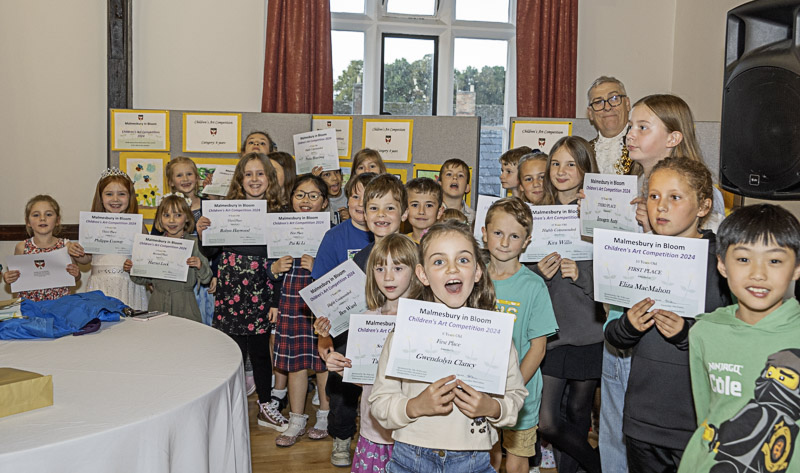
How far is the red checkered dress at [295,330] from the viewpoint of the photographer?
3531mm

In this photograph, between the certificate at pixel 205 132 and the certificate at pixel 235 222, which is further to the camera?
the certificate at pixel 205 132

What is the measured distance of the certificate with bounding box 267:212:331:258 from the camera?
342 cm

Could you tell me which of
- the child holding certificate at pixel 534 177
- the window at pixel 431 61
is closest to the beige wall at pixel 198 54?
the window at pixel 431 61

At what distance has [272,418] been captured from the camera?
12.3ft

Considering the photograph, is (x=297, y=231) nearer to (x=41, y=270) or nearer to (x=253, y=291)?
(x=253, y=291)

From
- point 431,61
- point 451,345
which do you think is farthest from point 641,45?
point 451,345

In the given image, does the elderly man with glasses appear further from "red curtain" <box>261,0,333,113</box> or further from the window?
"red curtain" <box>261,0,333,113</box>

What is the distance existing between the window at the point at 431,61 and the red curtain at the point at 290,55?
1.71 feet

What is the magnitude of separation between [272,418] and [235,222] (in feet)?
3.61

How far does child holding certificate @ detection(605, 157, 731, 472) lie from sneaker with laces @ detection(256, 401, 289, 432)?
214cm

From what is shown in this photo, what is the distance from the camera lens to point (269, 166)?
3803 mm

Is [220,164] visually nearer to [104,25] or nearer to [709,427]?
[104,25]

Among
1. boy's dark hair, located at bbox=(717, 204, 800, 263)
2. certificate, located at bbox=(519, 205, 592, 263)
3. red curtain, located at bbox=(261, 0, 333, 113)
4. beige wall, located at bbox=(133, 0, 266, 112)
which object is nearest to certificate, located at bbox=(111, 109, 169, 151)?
beige wall, located at bbox=(133, 0, 266, 112)

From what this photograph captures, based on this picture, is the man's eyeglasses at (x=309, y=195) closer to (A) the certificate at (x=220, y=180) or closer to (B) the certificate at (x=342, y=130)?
(A) the certificate at (x=220, y=180)
